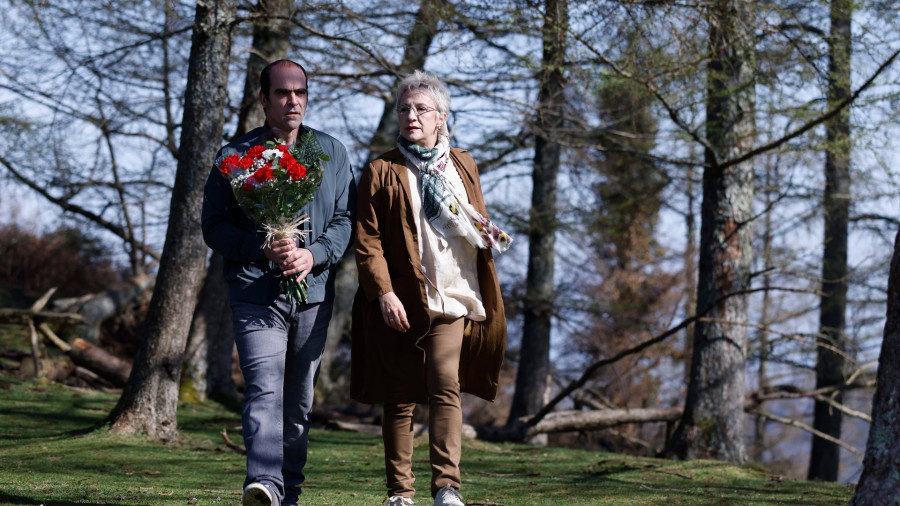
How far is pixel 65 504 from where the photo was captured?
4211mm

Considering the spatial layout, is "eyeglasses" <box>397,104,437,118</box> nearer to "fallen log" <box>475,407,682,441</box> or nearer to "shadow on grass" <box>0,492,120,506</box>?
"shadow on grass" <box>0,492,120,506</box>

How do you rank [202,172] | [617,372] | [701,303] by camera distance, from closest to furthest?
[202,172] < [701,303] < [617,372]

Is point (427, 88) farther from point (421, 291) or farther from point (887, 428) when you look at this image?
point (887, 428)

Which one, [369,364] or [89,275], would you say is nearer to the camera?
[369,364]

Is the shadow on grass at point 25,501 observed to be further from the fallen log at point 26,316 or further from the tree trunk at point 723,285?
the fallen log at point 26,316

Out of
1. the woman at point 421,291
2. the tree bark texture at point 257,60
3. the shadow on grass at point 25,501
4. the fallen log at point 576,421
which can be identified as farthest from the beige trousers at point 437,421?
the fallen log at point 576,421

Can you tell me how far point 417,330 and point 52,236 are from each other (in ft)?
50.5

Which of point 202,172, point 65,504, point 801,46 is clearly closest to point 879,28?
point 801,46

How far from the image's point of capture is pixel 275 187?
367 cm

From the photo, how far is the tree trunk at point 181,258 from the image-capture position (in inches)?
281

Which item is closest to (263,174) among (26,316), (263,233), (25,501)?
(263,233)

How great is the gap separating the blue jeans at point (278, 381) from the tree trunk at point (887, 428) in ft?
7.68

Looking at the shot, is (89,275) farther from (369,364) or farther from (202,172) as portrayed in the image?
(369,364)

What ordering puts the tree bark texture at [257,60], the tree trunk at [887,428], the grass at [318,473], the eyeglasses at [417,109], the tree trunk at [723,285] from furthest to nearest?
the tree bark texture at [257,60] < the tree trunk at [723,285] < the grass at [318,473] < the eyeglasses at [417,109] < the tree trunk at [887,428]
